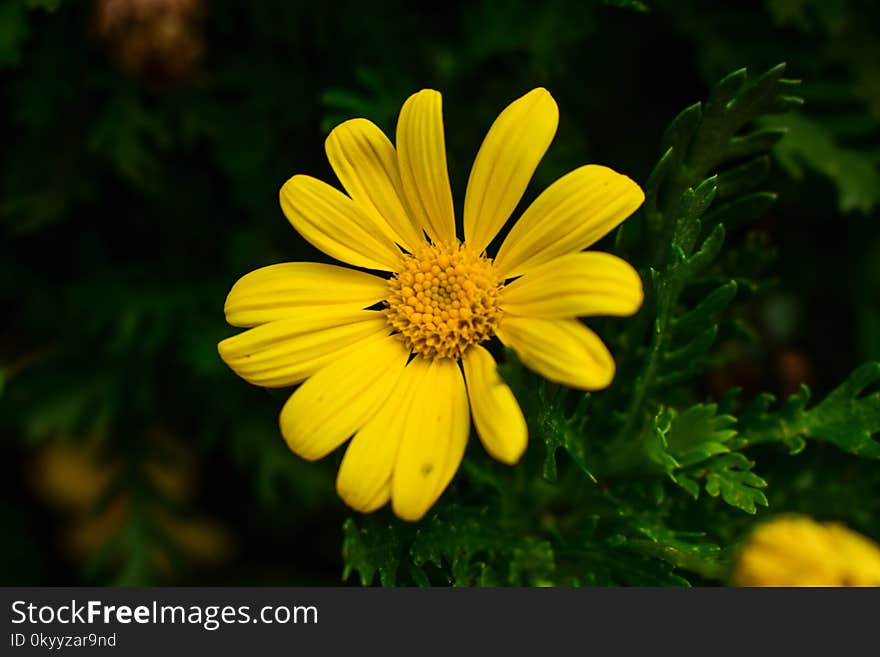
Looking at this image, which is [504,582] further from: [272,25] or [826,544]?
[272,25]

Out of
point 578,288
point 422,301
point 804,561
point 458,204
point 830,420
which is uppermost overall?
point 458,204

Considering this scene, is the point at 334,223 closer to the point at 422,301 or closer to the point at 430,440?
the point at 422,301

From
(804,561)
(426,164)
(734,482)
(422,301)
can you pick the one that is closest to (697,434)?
(734,482)

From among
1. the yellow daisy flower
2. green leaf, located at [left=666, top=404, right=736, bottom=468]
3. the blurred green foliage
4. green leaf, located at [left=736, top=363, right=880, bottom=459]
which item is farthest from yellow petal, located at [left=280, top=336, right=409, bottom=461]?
green leaf, located at [left=736, top=363, right=880, bottom=459]

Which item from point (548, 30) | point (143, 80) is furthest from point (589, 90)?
point (143, 80)

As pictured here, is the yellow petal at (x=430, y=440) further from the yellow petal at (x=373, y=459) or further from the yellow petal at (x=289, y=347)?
the yellow petal at (x=289, y=347)
